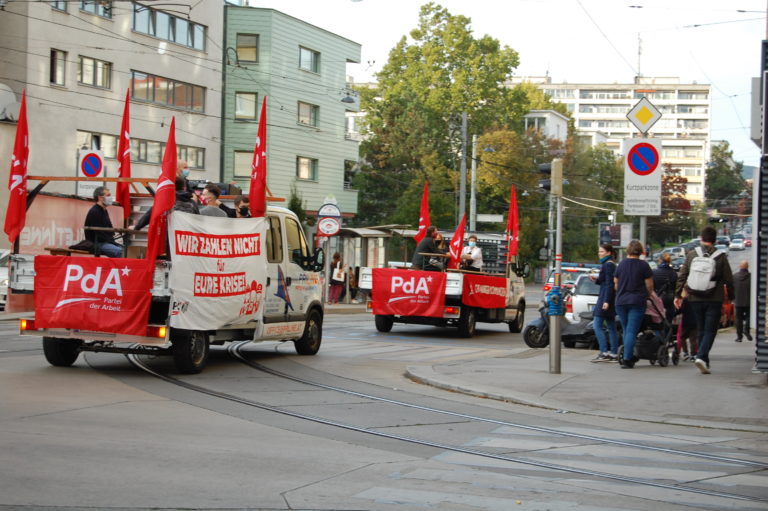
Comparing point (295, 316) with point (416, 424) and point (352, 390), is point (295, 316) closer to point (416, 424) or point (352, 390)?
point (352, 390)

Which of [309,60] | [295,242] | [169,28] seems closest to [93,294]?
[295,242]

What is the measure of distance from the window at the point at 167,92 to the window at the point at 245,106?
3.37 metres

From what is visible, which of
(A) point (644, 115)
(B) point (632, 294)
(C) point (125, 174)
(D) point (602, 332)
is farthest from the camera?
(D) point (602, 332)

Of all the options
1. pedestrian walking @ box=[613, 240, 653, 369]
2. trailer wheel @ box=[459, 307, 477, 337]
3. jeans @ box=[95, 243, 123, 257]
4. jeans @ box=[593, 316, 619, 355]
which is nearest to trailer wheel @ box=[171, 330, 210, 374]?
jeans @ box=[95, 243, 123, 257]

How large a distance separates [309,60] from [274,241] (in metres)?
39.5

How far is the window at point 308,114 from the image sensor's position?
52.9 meters

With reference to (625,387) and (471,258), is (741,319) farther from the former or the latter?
(625,387)

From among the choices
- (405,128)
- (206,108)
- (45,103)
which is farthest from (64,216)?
(405,128)

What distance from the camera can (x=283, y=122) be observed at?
2025 inches

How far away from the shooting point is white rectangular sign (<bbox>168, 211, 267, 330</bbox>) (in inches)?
482

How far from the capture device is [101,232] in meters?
13.0

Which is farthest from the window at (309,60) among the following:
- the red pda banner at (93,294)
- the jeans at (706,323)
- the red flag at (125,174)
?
the red pda banner at (93,294)

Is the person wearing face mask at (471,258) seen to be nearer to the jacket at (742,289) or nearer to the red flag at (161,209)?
the jacket at (742,289)

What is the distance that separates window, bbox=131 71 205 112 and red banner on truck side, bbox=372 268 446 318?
2347 centimetres
